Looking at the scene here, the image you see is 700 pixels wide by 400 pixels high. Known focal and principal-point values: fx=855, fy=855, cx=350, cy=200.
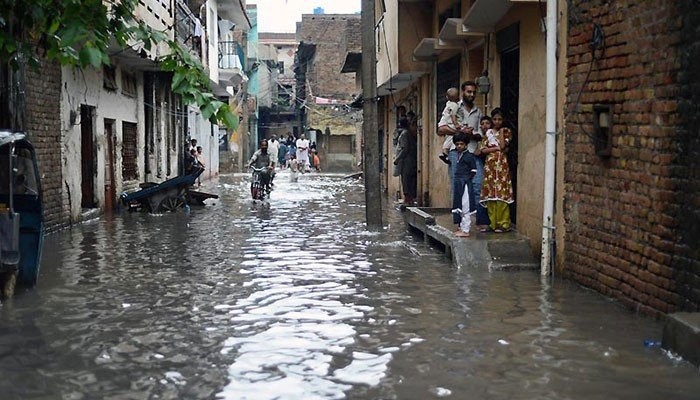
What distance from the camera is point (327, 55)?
2186 inches

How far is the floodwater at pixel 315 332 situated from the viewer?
516cm

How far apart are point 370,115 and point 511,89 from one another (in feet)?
9.57

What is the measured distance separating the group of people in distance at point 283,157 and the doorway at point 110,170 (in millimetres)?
3851

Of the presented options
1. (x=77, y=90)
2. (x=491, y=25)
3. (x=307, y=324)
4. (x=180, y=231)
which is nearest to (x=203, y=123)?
(x=77, y=90)

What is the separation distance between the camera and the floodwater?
203 inches

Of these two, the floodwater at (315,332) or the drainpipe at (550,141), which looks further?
the drainpipe at (550,141)

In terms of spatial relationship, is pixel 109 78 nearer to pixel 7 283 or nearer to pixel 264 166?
pixel 264 166

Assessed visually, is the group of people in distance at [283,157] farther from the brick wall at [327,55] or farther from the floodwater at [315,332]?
the floodwater at [315,332]

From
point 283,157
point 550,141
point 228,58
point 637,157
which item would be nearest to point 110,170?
point 550,141

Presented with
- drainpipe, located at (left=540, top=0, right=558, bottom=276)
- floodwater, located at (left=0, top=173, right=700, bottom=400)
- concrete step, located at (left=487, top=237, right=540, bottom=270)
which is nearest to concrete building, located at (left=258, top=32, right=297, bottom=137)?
floodwater, located at (left=0, top=173, right=700, bottom=400)

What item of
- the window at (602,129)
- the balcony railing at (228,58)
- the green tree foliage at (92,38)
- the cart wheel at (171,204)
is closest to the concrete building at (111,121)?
the cart wheel at (171,204)

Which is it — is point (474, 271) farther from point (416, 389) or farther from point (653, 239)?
point (416, 389)

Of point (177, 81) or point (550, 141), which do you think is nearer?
point (177, 81)

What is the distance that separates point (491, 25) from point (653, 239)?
5.73m
